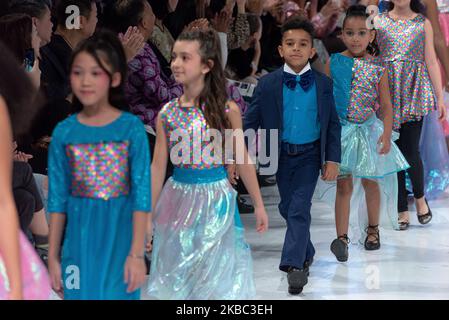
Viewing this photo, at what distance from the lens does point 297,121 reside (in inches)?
192

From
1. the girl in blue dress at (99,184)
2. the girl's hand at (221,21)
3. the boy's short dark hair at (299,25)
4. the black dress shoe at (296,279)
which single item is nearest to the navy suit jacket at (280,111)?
the boy's short dark hair at (299,25)

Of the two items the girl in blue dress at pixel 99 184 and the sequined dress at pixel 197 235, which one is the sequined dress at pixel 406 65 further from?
the girl in blue dress at pixel 99 184

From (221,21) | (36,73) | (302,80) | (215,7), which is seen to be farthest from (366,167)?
(36,73)

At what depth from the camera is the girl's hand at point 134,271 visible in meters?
3.17

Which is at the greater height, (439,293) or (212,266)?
(212,266)

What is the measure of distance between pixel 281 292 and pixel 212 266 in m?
1.08

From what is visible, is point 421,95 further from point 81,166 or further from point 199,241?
point 81,166

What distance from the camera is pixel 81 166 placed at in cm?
320

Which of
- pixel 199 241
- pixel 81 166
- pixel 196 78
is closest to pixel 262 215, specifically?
pixel 199 241

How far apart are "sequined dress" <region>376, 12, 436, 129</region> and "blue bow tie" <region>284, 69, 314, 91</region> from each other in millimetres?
1503

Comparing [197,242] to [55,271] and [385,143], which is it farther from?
[385,143]

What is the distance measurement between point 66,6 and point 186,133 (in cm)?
191

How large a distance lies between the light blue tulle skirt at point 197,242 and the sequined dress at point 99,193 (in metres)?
0.67

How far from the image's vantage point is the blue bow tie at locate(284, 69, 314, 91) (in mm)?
4844
